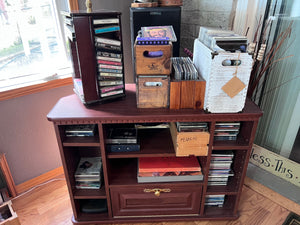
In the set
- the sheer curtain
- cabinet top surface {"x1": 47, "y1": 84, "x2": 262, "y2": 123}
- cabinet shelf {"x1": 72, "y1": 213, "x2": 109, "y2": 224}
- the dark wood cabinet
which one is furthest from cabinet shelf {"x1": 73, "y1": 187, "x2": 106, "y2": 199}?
the sheer curtain

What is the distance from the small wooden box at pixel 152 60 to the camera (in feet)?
3.69

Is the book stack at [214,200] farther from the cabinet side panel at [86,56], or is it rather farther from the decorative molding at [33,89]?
the decorative molding at [33,89]

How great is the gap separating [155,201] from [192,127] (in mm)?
594

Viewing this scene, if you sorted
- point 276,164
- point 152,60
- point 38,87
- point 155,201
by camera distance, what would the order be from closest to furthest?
point 152,60, point 155,201, point 38,87, point 276,164

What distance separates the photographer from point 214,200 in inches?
61.8

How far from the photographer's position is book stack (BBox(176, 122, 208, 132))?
125 centimetres

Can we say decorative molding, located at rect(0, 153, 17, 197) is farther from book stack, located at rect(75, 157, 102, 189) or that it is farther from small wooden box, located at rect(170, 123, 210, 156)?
small wooden box, located at rect(170, 123, 210, 156)

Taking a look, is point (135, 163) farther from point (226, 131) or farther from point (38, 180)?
point (38, 180)

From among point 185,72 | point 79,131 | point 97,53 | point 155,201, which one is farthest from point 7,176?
point 185,72

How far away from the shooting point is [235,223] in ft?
5.05

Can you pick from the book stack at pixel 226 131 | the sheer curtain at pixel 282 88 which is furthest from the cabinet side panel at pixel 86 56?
the sheer curtain at pixel 282 88

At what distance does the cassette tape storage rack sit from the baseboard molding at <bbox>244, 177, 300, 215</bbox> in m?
1.32

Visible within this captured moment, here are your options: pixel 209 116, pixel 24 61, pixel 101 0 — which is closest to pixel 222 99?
pixel 209 116

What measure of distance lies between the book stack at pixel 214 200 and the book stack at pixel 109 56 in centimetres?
94
